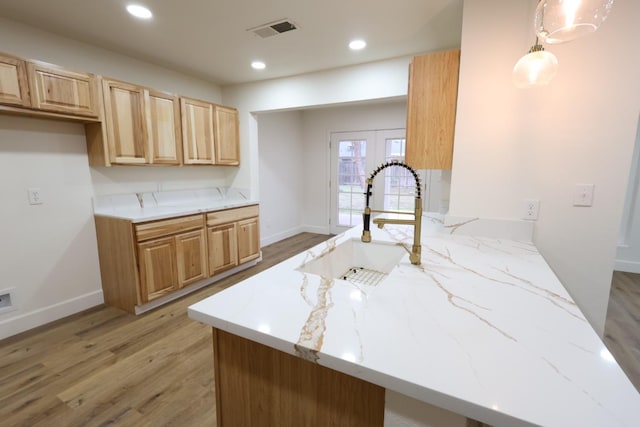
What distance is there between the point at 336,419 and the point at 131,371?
1.81 meters

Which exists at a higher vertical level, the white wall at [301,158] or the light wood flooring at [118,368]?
the white wall at [301,158]

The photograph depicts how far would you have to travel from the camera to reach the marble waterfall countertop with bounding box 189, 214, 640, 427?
57 centimetres

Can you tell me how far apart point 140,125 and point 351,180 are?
3.54 m

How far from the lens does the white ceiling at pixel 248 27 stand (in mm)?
2016

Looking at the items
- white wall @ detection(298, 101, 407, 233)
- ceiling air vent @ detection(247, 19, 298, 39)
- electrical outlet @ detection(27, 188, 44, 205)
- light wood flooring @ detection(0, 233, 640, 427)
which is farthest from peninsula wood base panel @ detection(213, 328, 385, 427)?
white wall @ detection(298, 101, 407, 233)

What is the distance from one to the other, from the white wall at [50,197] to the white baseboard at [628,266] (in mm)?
6079

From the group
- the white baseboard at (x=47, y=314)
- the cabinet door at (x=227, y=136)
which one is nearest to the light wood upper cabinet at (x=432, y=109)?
the cabinet door at (x=227, y=136)

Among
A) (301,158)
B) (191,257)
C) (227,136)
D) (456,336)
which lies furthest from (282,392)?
(301,158)

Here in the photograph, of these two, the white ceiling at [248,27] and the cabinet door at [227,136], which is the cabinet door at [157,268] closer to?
the cabinet door at [227,136]

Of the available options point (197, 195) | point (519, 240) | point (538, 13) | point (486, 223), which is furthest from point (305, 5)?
point (197, 195)

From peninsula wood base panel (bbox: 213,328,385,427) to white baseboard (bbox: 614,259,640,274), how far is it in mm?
4916

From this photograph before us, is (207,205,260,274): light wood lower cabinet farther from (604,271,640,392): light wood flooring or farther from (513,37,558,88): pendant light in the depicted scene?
(604,271,640,392): light wood flooring

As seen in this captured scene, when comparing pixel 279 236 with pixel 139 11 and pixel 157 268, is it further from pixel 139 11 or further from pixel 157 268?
pixel 139 11

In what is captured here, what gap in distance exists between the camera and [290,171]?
18.0 ft
